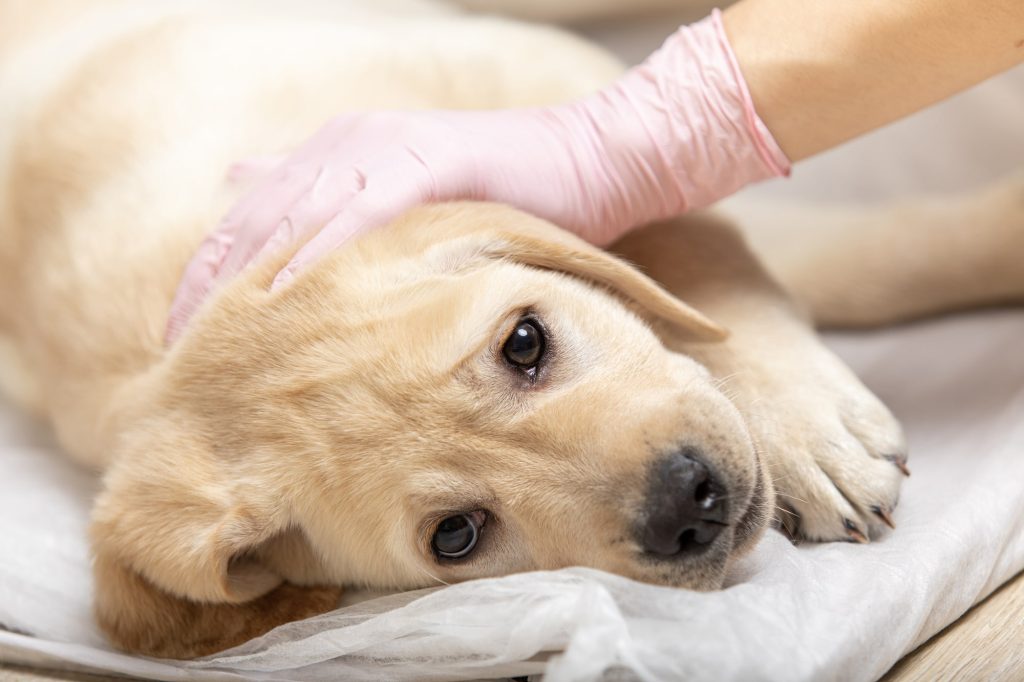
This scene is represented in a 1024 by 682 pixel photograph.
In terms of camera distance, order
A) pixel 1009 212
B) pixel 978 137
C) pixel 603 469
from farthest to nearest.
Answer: pixel 978 137 < pixel 1009 212 < pixel 603 469

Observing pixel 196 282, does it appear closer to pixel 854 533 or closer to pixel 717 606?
pixel 717 606

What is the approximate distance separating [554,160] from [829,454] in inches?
31.6

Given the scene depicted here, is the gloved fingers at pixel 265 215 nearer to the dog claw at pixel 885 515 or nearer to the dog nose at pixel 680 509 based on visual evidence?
the dog nose at pixel 680 509

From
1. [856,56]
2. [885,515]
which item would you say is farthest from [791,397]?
[856,56]

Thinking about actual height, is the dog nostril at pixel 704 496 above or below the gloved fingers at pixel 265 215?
below

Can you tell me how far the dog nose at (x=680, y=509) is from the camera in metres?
1.64

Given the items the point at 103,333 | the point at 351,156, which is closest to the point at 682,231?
the point at 351,156

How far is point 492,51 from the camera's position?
2.97m

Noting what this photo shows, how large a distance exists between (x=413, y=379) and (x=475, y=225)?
1.15ft

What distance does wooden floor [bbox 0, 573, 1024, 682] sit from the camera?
1.61 metres

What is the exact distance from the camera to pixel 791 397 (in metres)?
2.01

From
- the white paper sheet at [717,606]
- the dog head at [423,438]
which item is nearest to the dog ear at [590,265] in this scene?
the dog head at [423,438]

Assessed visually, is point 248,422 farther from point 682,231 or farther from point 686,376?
point 682,231

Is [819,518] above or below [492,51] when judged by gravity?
below
